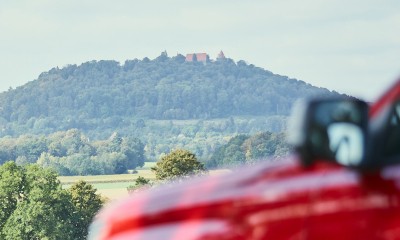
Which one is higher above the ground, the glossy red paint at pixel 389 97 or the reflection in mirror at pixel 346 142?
the glossy red paint at pixel 389 97

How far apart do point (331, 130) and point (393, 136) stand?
173mm

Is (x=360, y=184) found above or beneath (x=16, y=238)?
above

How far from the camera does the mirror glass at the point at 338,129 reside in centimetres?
226

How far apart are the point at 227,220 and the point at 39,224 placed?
123m

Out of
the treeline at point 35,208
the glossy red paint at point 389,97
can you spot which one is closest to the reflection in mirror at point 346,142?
the glossy red paint at point 389,97

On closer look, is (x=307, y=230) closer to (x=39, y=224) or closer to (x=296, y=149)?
(x=296, y=149)

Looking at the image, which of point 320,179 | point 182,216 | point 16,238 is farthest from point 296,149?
point 16,238

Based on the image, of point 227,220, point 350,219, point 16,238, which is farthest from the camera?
point 16,238

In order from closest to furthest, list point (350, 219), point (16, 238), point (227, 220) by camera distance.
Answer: point (350, 219) → point (227, 220) → point (16, 238)

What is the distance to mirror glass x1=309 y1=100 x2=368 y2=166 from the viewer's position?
2262 millimetres

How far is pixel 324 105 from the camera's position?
2.37 m

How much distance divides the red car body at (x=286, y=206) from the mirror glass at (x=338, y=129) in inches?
1.0

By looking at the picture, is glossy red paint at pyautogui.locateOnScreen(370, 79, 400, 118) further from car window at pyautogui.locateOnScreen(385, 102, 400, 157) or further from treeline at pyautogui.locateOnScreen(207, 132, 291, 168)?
treeline at pyautogui.locateOnScreen(207, 132, 291, 168)

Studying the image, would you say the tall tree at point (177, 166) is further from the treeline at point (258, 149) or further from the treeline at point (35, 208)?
the treeline at point (258, 149)
